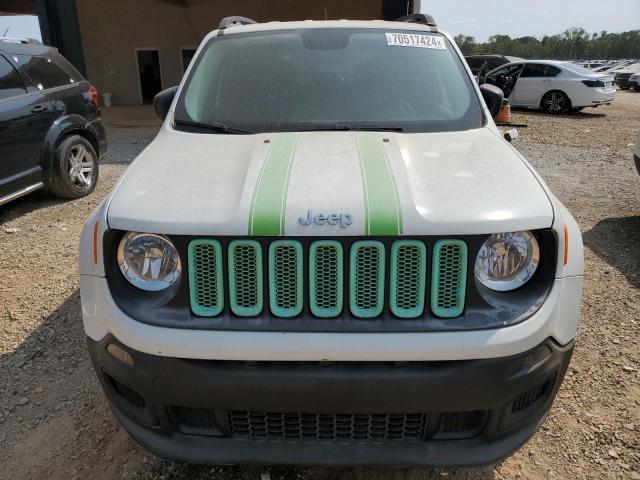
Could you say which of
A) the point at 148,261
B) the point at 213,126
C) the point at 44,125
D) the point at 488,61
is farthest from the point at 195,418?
the point at 488,61

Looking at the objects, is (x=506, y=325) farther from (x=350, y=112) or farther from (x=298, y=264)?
(x=350, y=112)

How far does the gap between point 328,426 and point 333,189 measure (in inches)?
33.8

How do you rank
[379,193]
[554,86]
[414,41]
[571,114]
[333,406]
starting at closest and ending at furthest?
[333,406] < [379,193] < [414,41] < [554,86] < [571,114]

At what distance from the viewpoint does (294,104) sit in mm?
2967

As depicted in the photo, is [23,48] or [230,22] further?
[23,48]

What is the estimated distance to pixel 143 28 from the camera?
19.6 metres

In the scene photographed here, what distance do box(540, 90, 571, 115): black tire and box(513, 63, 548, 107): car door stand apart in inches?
9.2

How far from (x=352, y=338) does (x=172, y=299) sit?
0.65 metres

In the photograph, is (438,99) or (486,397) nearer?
(486,397)

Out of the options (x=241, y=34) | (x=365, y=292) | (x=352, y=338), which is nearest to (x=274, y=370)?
(x=352, y=338)

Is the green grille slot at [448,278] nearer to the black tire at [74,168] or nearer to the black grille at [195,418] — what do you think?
the black grille at [195,418]

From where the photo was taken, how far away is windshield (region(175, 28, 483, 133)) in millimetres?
2857

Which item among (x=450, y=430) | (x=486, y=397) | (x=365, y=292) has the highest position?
(x=365, y=292)

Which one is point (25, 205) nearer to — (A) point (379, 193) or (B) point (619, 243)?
(A) point (379, 193)
